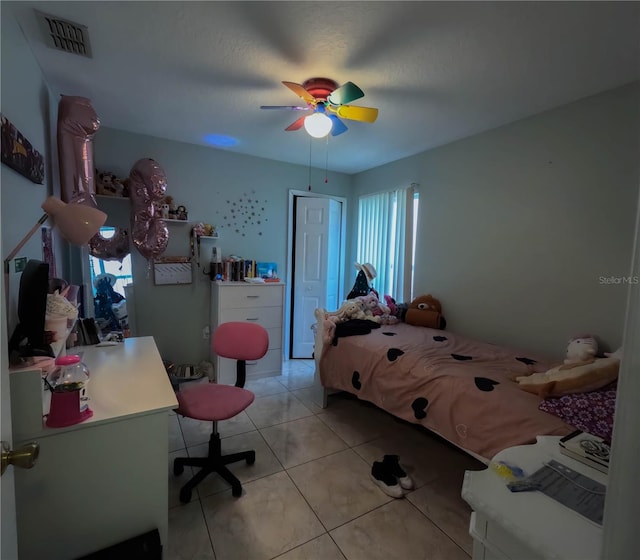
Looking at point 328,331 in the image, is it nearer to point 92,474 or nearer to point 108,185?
point 92,474

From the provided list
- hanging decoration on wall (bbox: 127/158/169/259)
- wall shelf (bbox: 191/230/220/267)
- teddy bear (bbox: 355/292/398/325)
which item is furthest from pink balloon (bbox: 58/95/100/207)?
teddy bear (bbox: 355/292/398/325)

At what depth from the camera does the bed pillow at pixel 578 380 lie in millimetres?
1595

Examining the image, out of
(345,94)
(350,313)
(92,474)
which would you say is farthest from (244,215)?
(92,474)

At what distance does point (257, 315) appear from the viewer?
11.1 feet

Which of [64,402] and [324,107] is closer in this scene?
[64,402]

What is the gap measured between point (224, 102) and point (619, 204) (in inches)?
108

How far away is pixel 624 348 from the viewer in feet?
1.64

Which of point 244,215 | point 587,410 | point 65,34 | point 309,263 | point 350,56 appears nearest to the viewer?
point 587,410

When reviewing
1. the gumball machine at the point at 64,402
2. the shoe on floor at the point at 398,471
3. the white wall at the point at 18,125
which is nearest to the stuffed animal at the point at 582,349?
the shoe on floor at the point at 398,471

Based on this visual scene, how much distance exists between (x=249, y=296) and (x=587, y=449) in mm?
2804

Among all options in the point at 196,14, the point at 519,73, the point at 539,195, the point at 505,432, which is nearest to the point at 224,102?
the point at 196,14

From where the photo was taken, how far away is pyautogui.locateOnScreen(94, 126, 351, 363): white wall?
9.76 ft

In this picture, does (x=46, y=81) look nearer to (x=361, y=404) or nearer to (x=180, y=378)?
(x=180, y=378)

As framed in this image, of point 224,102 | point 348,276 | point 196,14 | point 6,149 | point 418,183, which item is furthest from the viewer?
point 348,276
